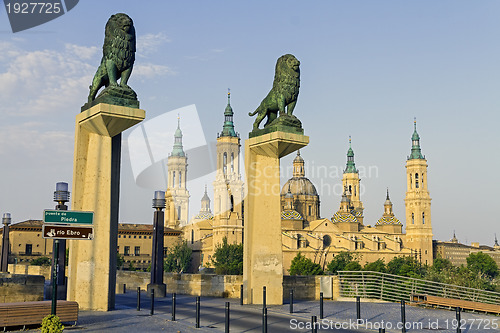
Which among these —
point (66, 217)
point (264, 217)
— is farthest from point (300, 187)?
point (66, 217)

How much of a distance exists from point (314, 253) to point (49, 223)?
444 feet

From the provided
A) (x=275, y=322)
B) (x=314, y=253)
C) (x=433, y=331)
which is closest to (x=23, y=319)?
(x=275, y=322)

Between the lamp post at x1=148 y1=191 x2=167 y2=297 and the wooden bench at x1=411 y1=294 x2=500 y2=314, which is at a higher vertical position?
the lamp post at x1=148 y1=191 x2=167 y2=297

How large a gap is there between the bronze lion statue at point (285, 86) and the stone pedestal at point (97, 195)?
21.0ft

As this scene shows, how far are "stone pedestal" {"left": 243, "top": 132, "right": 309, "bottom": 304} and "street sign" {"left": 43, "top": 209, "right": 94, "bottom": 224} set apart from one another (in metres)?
9.50

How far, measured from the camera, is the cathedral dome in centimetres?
17788

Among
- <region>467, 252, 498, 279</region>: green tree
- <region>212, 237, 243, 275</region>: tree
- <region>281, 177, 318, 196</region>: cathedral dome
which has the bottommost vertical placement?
<region>467, 252, 498, 279</region>: green tree

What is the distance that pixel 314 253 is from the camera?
5694 inches

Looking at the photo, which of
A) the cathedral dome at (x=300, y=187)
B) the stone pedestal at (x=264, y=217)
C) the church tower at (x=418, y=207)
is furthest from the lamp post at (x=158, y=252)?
the church tower at (x=418, y=207)

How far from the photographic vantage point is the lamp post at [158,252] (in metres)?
26.0

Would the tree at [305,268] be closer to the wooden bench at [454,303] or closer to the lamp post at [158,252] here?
the lamp post at [158,252]

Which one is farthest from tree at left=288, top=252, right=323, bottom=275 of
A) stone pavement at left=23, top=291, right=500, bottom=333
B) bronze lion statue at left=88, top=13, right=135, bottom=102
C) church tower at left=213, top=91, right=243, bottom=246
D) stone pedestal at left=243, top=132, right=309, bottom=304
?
bronze lion statue at left=88, top=13, right=135, bottom=102

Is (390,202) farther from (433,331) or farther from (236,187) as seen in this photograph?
(433,331)

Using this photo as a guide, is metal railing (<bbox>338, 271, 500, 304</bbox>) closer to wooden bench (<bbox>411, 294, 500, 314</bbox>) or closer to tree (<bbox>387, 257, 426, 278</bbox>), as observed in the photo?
wooden bench (<bbox>411, 294, 500, 314</bbox>)
